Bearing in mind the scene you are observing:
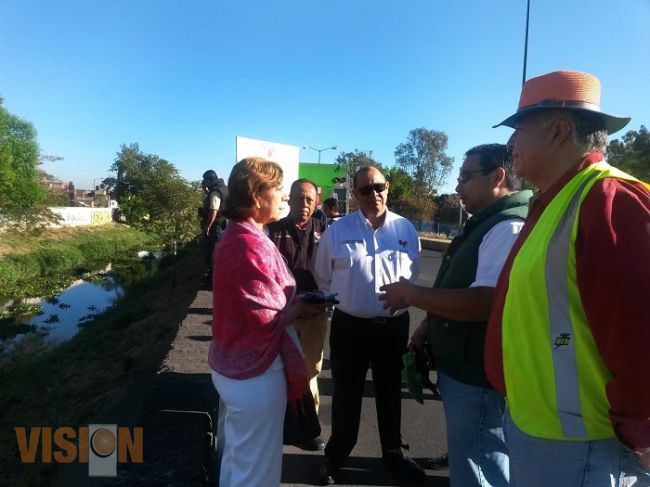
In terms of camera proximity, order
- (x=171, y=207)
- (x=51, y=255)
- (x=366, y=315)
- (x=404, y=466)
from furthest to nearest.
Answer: (x=51, y=255) < (x=171, y=207) < (x=404, y=466) < (x=366, y=315)

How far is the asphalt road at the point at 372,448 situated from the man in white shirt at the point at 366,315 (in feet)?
0.45

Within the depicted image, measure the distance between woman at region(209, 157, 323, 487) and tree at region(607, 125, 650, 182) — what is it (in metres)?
26.4

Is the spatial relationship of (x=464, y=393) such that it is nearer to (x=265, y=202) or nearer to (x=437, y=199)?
(x=265, y=202)

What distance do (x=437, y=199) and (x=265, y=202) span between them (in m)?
47.9

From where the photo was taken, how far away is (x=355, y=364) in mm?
3029

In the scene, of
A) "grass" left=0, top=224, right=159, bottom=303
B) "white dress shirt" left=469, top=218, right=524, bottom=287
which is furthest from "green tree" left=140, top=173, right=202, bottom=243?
"white dress shirt" left=469, top=218, right=524, bottom=287

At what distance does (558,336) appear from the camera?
1.25 m

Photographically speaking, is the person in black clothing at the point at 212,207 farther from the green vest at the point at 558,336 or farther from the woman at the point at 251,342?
the green vest at the point at 558,336

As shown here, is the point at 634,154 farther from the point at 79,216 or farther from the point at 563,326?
the point at 79,216

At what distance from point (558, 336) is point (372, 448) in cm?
265

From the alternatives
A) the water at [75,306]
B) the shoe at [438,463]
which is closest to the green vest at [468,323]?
the shoe at [438,463]

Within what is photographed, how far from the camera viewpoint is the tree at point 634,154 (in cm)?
2422

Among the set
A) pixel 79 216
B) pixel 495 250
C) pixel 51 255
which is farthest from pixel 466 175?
pixel 79 216

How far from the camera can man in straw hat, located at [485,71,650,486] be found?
1.12 metres
